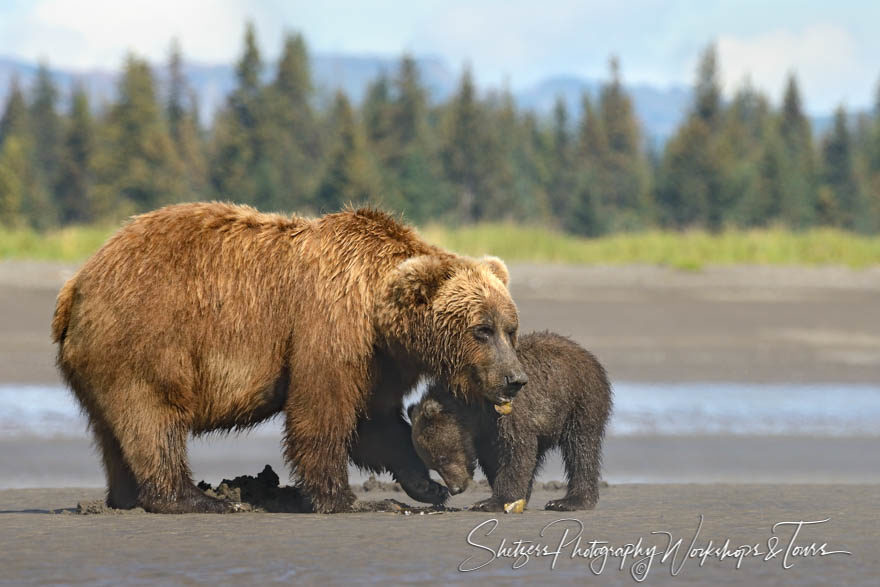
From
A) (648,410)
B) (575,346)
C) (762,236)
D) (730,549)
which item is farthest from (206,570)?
(762,236)

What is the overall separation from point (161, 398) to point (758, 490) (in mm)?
3594

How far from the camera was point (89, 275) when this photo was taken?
6.75m

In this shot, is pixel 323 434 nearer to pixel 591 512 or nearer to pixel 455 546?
pixel 455 546

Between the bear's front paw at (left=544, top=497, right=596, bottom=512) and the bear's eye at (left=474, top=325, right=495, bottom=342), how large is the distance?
3.72 feet

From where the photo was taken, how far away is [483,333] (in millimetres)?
6520

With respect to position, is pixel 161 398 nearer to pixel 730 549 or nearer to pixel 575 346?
pixel 575 346

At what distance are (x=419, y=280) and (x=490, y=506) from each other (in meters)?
1.28

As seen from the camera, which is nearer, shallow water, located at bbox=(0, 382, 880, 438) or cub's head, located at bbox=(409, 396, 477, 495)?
cub's head, located at bbox=(409, 396, 477, 495)

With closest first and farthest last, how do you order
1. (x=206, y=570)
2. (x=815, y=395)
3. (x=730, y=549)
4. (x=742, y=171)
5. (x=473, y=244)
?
(x=206, y=570) → (x=730, y=549) → (x=815, y=395) → (x=473, y=244) → (x=742, y=171)

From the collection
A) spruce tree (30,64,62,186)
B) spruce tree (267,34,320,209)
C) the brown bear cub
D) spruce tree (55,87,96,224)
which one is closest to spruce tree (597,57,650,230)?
spruce tree (267,34,320,209)

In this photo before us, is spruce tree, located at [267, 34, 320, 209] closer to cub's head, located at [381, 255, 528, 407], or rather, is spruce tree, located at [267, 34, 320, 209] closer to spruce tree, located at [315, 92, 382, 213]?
spruce tree, located at [315, 92, 382, 213]

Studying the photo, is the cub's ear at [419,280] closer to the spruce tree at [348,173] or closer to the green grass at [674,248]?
the green grass at [674,248]

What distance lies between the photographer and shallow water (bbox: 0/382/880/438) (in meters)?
11.6

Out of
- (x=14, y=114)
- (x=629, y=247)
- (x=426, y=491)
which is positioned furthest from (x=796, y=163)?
(x=426, y=491)
